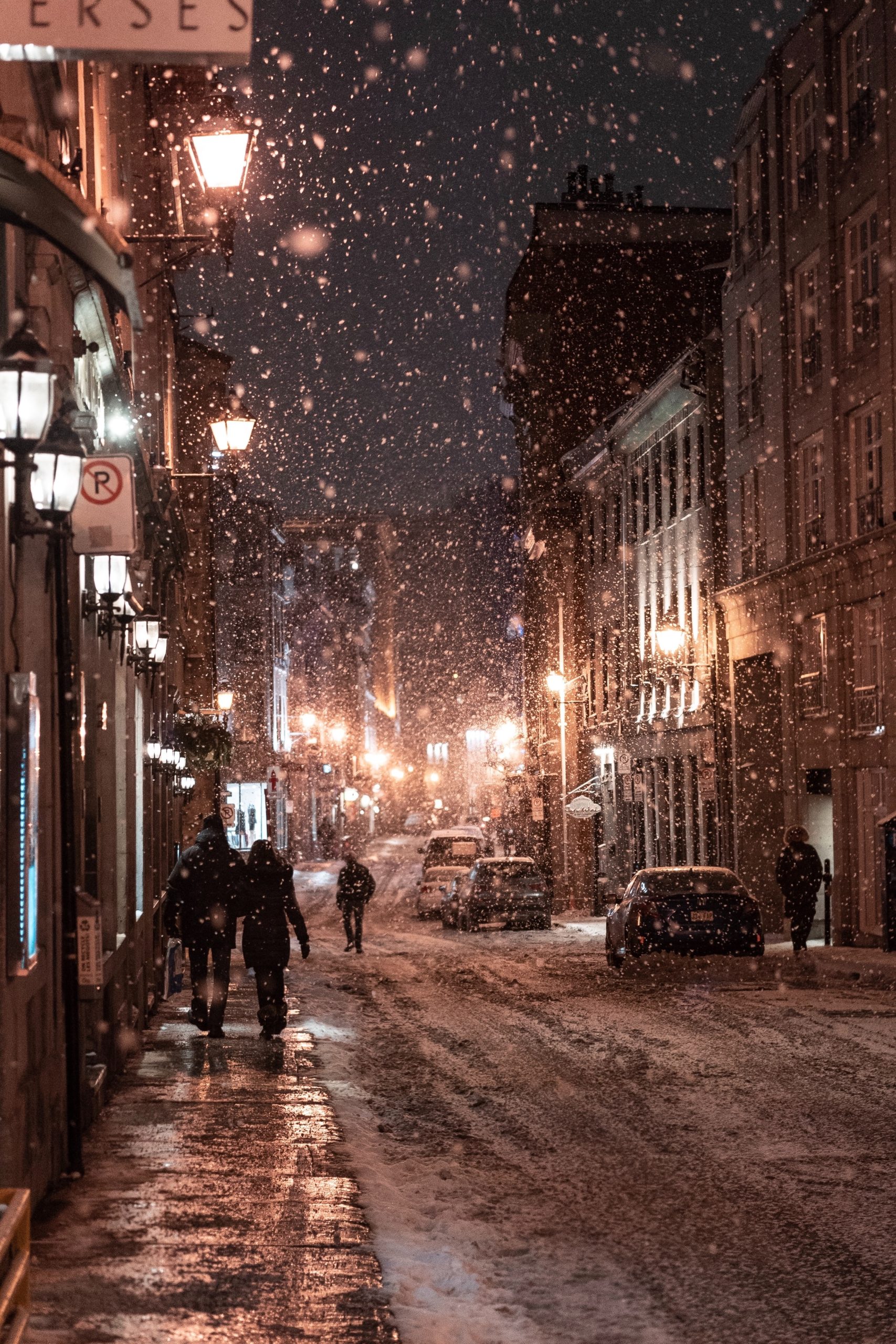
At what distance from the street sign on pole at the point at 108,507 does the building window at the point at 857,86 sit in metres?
20.1

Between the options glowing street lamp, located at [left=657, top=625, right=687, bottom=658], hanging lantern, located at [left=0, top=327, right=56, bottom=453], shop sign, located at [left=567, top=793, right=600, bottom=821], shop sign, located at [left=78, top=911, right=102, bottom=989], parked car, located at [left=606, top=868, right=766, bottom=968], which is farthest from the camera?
shop sign, located at [left=567, top=793, right=600, bottom=821]

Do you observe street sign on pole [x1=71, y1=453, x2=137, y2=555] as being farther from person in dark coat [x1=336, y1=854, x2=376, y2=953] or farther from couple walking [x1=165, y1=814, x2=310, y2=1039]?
person in dark coat [x1=336, y1=854, x2=376, y2=953]

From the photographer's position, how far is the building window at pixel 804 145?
31.8 meters

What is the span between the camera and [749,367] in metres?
36.4

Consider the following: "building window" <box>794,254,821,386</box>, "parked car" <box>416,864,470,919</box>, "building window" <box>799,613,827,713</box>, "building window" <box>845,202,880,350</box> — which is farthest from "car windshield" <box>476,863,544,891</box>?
"building window" <box>845,202,880,350</box>

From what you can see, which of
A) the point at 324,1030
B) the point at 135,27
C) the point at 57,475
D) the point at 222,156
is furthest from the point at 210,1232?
the point at 324,1030

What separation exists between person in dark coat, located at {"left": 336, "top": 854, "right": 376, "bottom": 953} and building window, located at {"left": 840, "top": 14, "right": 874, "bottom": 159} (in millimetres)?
15483

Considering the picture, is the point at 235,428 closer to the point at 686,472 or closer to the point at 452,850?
the point at 686,472

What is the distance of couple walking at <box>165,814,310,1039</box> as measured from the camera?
1620 cm

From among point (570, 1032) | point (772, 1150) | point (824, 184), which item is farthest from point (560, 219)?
point (772, 1150)

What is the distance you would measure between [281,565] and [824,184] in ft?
193

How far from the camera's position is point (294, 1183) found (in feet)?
30.6

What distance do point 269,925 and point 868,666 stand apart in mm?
15997

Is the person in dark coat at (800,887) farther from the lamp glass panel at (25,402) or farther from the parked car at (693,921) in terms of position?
the lamp glass panel at (25,402)
